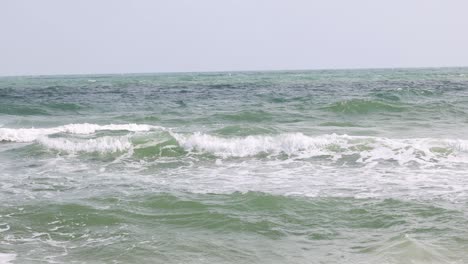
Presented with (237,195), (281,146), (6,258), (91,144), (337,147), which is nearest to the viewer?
(6,258)

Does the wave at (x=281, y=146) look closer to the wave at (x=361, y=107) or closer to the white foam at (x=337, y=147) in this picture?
the white foam at (x=337, y=147)

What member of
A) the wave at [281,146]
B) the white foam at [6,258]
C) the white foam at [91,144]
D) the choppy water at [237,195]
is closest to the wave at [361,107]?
the choppy water at [237,195]

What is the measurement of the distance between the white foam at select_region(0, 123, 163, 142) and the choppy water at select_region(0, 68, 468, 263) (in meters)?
0.06

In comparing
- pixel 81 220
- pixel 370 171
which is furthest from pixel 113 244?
pixel 370 171

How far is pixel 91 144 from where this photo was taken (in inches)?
527

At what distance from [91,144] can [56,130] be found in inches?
153

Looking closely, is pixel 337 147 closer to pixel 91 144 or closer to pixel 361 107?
pixel 91 144

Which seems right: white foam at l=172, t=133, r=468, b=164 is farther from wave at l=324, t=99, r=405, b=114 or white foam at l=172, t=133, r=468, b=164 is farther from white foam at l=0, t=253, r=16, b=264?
wave at l=324, t=99, r=405, b=114

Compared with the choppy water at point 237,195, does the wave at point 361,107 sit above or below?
above

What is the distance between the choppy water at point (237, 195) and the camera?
18.7 feet

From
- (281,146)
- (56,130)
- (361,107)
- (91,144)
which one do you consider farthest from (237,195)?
(361,107)

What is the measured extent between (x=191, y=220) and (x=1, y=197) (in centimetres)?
332

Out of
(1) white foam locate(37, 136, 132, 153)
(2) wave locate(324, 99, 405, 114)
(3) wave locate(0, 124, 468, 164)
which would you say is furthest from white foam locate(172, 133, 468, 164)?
(2) wave locate(324, 99, 405, 114)

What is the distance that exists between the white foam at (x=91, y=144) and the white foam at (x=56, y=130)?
208 centimetres
